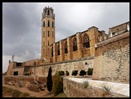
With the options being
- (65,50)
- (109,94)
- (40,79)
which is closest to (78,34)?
(65,50)

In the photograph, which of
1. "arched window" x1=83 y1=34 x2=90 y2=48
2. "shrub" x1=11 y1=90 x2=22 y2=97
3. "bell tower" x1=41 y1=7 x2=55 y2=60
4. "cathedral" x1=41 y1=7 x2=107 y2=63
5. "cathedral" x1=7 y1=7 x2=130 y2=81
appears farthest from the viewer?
"bell tower" x1=41 y1=7 x2=55 y2=60

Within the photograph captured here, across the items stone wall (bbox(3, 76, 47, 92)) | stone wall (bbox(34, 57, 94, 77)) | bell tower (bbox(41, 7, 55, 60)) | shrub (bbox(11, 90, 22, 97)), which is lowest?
shrub (bbox(11, 90, 22, 97))

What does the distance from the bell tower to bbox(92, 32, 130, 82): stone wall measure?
3483 cm

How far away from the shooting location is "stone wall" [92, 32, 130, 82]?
12195mm

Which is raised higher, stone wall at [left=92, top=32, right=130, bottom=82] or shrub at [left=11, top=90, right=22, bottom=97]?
stone wall at [left=92, top=32, right=130, bottom=82]

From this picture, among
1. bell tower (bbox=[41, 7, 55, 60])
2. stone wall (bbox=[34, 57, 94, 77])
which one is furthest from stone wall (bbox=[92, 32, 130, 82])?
bell tower (bbox=[41, 7, 55, 60])

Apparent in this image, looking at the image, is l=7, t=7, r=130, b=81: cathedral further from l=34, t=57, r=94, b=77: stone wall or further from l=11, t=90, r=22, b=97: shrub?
l=11, t=90, r=22, b=97: shrub

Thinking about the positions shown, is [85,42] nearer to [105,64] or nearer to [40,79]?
[40,79]

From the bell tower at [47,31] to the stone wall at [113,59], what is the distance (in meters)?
34.8

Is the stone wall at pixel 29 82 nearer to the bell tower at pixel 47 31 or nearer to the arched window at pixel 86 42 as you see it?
the arched window at pixel 86 42

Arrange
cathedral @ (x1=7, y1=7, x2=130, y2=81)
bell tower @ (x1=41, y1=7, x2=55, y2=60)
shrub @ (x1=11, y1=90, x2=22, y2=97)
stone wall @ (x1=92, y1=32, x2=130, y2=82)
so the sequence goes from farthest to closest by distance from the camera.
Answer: bell tower @ (x1=41, y1=7, x2=55, y2=60)
shrub @ (x1=11, y1=90, x2=22, y2=97)
cathedral @ (x1=7, y1=7, x2=130, y2=81)
stone wall @ (x1=92, y1=32, x2=130, y2=82)

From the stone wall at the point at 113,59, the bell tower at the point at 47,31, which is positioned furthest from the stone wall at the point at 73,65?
the bell tower at the point at 47,31

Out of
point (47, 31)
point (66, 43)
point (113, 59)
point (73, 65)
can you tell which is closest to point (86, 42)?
point (66, 43)

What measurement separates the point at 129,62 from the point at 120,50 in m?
1.43
